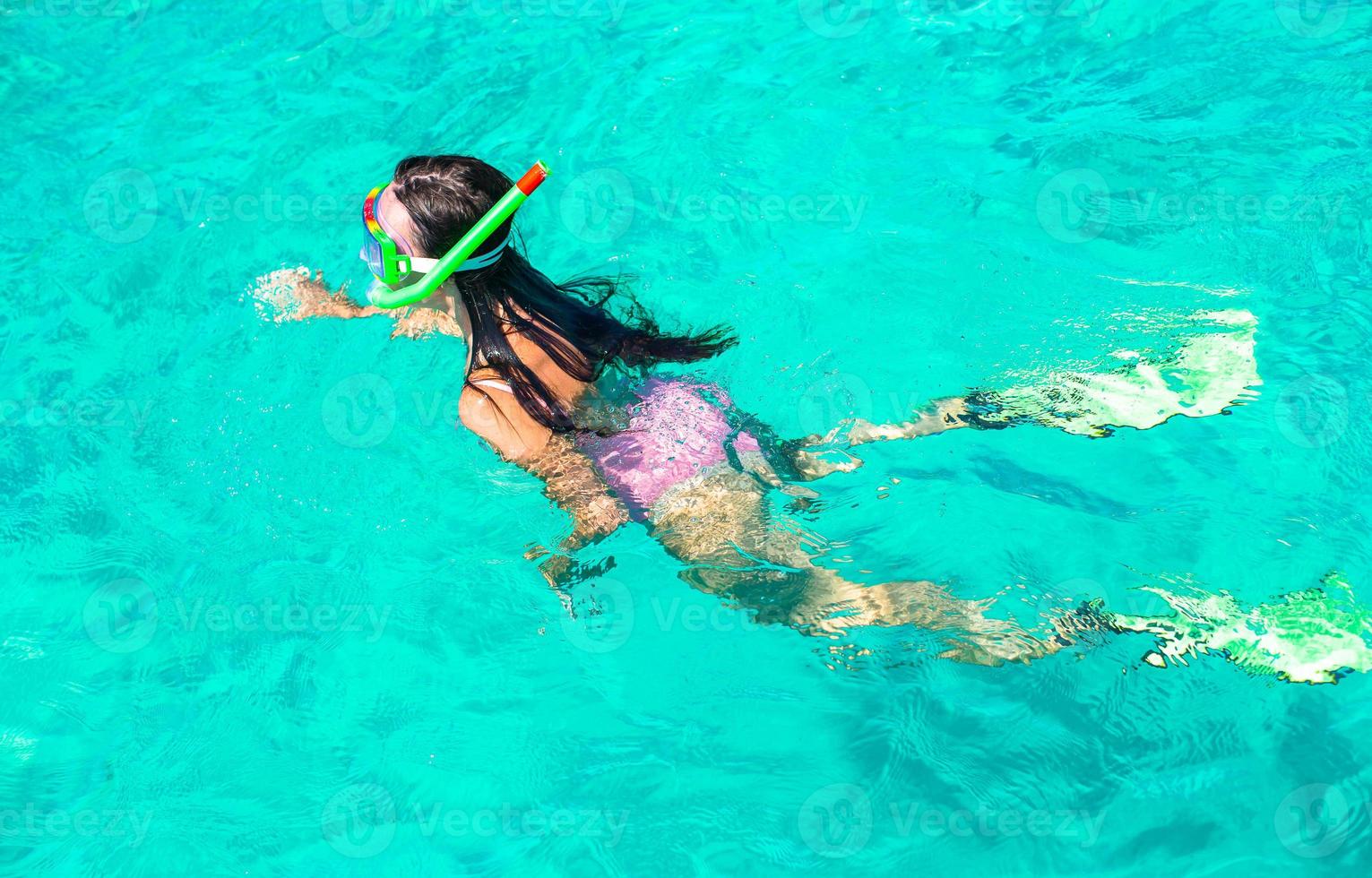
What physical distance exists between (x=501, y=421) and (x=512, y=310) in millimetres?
389

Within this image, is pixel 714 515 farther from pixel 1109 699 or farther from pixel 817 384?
pixel 1109 699

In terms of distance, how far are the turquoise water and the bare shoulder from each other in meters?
0.87

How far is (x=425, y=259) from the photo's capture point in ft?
10.3

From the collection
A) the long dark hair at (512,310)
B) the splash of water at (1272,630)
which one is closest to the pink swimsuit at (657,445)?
the long dark hair at (512,310)

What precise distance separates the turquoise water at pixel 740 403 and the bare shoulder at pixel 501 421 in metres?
0.87

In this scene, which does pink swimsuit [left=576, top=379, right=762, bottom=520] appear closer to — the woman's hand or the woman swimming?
the woman swimming

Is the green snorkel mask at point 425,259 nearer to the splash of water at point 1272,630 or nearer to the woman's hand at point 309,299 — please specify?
the woman's hand at point 309,299

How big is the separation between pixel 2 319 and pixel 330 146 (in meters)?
2.10

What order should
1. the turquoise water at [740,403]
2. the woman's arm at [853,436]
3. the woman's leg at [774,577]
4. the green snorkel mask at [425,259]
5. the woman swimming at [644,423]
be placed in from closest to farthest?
1. the green snorkel mask at [425,259]
2. the woman swimming at [644,423]
3. the turquoise water at [740,403]
4. the woman's leg at [774,577]
5. the woman's arm at [853,436]

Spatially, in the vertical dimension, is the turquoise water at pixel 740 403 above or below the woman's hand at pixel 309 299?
below

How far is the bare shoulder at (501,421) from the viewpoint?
3408 mm

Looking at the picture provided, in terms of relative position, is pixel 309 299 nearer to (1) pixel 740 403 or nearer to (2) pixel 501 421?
(2) pixel 501 421

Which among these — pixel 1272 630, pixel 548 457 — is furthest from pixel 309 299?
pixel 1272 630

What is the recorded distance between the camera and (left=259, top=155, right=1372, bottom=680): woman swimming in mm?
3205
